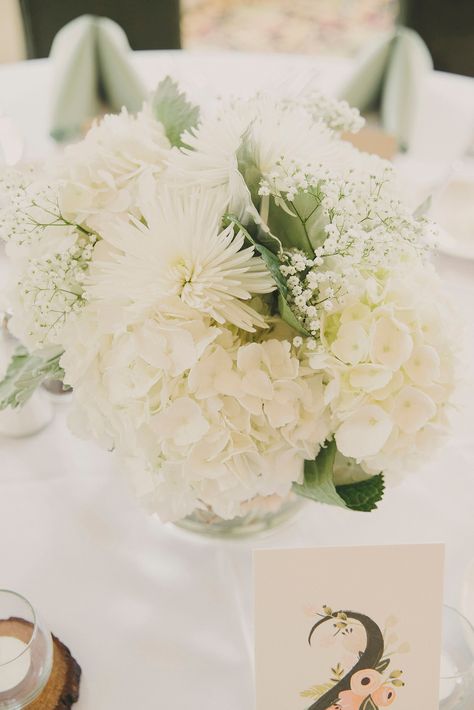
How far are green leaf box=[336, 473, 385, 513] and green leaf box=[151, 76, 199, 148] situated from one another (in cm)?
44

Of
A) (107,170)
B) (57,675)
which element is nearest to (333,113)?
(107,170)

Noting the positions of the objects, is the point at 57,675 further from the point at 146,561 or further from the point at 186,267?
the point at 186,267

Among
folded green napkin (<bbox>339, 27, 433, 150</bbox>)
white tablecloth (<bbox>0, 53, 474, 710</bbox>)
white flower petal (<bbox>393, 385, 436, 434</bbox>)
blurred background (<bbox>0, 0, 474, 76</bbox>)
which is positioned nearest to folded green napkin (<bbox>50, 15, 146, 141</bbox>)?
folded green napkin (<bbox>339, 27, 433, 150</bbox>)

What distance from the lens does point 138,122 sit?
0.88 m

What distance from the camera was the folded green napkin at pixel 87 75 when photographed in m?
1.83

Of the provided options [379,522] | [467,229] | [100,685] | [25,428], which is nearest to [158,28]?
[467,229]

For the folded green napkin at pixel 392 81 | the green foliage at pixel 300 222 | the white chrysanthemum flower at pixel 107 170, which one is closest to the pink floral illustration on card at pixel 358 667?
the green foliage at pixel 300 222

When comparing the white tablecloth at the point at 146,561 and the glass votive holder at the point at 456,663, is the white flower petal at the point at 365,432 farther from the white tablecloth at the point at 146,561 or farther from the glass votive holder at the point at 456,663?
the glass votive holder at the point at 456,663

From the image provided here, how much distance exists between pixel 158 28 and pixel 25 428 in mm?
2236

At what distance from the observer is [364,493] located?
0.80 metres

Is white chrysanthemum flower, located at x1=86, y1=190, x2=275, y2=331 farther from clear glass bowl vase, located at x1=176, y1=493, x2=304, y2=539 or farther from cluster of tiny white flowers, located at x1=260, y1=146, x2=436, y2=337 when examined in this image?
clear glass bowl vase, located at x1=176, y1=493, x2=304, y2=539

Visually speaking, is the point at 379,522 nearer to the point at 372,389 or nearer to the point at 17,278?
the point at 372,389

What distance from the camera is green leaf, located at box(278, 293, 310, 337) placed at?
70 cm

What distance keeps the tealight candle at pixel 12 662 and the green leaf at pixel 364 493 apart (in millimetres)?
363
